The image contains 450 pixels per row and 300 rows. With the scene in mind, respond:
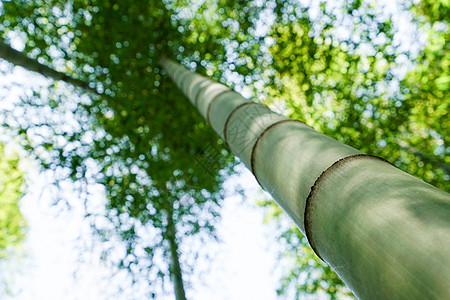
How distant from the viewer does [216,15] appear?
16.1ft

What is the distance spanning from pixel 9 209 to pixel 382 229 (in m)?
8.18

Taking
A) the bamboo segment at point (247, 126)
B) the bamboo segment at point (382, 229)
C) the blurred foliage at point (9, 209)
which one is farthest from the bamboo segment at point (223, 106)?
the blurred foliage at point (9, 209)

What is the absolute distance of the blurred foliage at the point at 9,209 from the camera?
16.1 feet

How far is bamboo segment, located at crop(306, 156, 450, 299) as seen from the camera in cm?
53

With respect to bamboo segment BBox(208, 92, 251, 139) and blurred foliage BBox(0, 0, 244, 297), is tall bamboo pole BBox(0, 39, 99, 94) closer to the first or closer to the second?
blurred foliage BBox(0, 0, 244, 297)

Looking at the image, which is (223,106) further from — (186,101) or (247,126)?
(186,101)

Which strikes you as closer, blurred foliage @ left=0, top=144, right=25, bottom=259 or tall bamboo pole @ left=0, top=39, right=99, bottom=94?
tall bamboo pole @ left=0, top=39, right=99, bottom=94

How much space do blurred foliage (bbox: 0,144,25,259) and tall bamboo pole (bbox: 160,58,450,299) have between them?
4.63m

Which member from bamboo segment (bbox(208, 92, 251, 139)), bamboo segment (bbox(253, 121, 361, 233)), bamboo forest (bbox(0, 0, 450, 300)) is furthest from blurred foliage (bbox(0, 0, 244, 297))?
bamboo segment (bbox(253, 121, 361, 233))

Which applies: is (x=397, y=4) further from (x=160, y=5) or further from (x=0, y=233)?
(x=0, y=233)

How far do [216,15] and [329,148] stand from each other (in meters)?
4.56

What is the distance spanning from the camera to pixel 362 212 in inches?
27.8

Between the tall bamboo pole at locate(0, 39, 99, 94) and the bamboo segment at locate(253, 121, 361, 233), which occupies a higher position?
the bamboo segment at locate(253, 121, 361, 233)

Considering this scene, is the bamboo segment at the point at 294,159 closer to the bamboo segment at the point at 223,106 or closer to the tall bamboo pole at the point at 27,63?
the bamboo segment at the point at 223,106
